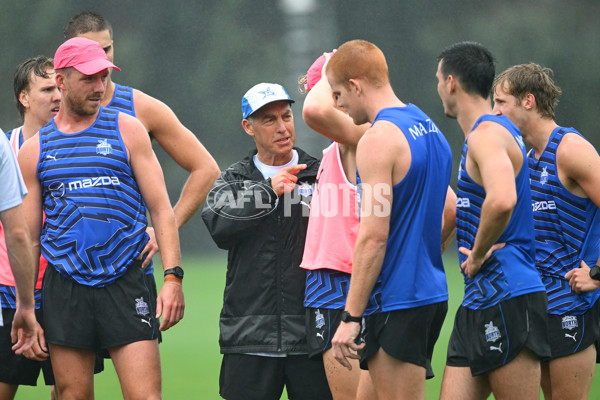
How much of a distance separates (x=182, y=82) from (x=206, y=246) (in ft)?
6.82

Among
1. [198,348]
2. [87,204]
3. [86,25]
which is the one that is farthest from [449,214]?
[198,348]

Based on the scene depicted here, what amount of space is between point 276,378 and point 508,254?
1.30 metres

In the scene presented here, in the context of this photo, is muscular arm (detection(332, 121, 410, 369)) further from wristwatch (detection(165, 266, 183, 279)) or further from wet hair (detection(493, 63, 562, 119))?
wet hair (detection(493, 63, 562, 119))

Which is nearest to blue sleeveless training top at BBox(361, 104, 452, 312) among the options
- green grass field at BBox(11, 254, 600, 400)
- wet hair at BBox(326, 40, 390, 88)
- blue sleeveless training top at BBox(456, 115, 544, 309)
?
wet hair at BBox(326, 40, 390, 88)

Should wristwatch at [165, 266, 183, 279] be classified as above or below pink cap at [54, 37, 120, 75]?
below

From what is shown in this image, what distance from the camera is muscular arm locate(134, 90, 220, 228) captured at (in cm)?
481

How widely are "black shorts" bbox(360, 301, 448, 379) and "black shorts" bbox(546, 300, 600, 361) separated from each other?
110cm

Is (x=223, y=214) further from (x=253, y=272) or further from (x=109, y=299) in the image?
(x=109, y=299)

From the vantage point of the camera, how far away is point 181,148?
4969 mm

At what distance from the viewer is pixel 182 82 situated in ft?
38.2

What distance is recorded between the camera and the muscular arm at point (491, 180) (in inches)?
144

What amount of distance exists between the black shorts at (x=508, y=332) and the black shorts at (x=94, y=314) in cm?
146

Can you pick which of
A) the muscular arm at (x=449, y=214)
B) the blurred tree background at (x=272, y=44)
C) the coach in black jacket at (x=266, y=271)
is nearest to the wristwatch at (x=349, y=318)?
the coach in black jacket at (x=266, y=271)

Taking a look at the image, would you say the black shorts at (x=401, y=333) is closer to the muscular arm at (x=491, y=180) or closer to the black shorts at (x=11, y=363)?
the muscular arm at (x=491, y=180)
